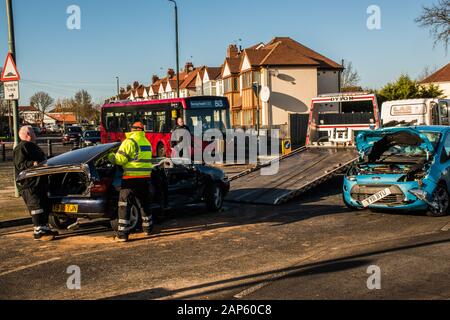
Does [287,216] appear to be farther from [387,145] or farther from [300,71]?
[300,71]

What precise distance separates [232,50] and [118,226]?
49827 mm

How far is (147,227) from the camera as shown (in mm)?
8789

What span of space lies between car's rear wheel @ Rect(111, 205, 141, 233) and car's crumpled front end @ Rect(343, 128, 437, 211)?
4219 mm

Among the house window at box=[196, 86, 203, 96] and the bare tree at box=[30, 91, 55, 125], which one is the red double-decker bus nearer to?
the house window at box=[196, 86, 203, 96]

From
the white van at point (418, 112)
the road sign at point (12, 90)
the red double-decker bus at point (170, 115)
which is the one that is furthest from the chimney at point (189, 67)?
the road sign at point (12, 90)

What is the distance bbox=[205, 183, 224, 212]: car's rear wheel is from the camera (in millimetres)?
11109

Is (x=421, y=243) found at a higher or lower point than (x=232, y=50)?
lower

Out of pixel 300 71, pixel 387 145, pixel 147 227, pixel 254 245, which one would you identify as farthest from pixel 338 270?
pixel 300 71

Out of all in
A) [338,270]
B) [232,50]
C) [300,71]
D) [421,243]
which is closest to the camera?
[338,270]

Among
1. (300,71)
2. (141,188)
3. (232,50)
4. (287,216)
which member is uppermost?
(232,50)

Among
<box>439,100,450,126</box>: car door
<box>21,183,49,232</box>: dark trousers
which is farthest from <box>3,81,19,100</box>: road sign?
<box>439,100,450,126</box>: car door

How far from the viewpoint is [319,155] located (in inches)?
583

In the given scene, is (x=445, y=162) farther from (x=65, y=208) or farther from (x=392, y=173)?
(x=65, y=208)
